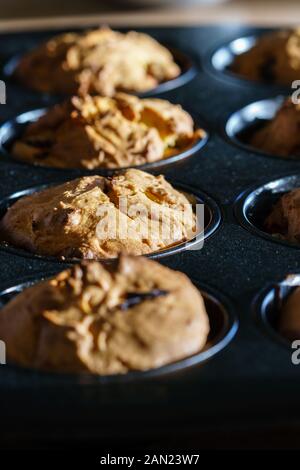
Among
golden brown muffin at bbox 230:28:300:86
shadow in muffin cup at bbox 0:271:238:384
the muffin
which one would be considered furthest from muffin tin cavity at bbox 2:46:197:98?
shadow in muffin cup at bbox 0:271:238:384

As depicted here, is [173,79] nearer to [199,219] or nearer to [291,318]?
[199,219]

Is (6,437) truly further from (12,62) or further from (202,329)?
(12,62)

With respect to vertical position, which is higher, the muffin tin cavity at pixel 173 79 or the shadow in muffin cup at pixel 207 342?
the shadow in muffin cup at pixel 207 342

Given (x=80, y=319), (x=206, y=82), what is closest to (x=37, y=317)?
(x=80, y=319)

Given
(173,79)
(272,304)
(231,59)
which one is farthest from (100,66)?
(272,304)

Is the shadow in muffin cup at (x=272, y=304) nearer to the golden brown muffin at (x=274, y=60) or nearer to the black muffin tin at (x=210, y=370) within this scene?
the black muffin tin at (x=210, y=370)

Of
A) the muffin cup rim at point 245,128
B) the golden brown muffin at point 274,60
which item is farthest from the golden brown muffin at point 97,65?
the muffin cup rim at point 245,128
